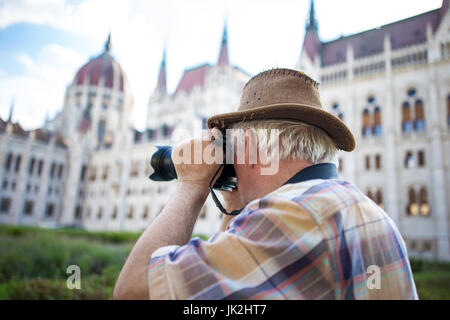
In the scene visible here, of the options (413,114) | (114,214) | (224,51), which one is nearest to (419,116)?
(413,114)

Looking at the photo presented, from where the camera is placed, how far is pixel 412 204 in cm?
2112

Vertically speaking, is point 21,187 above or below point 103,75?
below

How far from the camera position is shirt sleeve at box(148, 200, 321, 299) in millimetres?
904

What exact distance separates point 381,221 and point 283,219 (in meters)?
0.38

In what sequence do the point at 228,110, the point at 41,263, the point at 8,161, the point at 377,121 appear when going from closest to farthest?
the point at 41,263
the point at 377,121
the point at 228,110
the point at 8,161

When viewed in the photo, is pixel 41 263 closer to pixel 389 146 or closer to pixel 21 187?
pixel 389 146

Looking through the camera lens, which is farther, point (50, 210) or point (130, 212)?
point (50, 210)

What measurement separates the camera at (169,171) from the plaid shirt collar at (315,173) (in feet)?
0.92

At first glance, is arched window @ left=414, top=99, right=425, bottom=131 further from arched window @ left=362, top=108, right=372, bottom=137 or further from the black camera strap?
the black camera strap

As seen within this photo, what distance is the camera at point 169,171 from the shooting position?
138 centimetres

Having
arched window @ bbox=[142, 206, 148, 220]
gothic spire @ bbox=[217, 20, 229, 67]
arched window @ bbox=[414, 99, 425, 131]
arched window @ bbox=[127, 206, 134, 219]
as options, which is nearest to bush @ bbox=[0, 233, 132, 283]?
arched window @ bbox=[414, 99, 425, 131]

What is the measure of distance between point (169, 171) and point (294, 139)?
56 centimetres

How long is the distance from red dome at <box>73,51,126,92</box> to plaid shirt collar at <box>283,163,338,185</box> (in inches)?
2038
